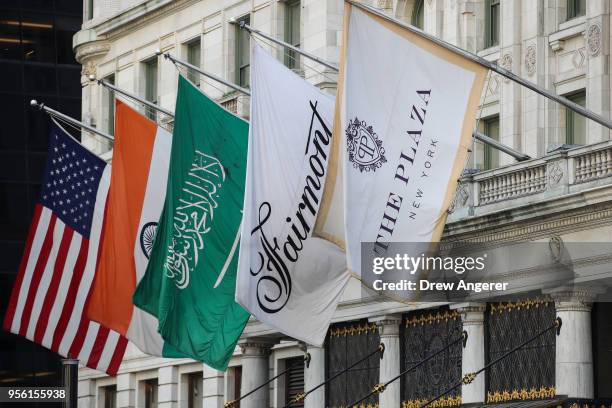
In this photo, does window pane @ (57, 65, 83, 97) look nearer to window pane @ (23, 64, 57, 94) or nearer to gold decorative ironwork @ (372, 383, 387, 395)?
window pane @ (23, 64, 57, 94)

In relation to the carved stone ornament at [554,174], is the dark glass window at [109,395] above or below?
below

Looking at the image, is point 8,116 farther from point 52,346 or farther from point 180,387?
point 52,346

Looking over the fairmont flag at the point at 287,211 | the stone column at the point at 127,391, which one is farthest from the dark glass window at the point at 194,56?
the fairmont flag at the point at 287,211

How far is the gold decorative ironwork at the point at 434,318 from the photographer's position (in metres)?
46.8

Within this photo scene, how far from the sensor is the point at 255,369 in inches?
2141

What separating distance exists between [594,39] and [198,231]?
9.48 meters

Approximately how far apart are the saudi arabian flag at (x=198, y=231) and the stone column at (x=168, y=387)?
14180 millimetres

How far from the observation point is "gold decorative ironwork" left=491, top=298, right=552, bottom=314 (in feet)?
143

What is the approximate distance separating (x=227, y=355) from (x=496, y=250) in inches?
242

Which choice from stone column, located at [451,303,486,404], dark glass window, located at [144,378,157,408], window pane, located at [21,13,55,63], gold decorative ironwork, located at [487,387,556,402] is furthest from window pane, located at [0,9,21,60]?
gold decorative ironwork, located at [487,387,556,402]

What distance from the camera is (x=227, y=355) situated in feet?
144

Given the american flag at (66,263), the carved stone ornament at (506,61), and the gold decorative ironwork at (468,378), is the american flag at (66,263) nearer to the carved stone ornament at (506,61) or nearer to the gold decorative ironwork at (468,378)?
the gold decorative ironwork at (468,378)

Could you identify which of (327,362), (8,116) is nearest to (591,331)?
(327,362)

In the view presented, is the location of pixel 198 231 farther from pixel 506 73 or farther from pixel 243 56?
pixel 243 56
